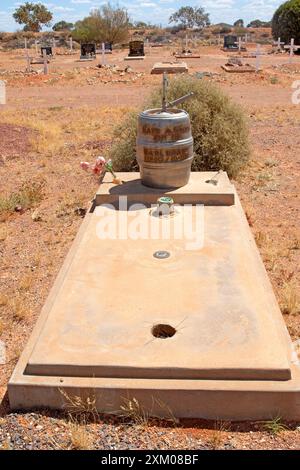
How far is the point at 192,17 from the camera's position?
107000mm

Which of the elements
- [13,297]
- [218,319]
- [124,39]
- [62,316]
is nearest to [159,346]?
[218,319]

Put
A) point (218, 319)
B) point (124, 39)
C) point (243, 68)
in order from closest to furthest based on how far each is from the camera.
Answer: point (218, 319)
point (243, 68)
point (124, 39)

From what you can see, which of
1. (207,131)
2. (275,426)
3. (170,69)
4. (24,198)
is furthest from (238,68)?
(275,426)

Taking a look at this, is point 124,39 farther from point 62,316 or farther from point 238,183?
point 62,316

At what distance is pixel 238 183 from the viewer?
9.36m

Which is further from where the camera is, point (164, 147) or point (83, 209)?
point (83, 209)

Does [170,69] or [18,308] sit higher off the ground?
[170,69]

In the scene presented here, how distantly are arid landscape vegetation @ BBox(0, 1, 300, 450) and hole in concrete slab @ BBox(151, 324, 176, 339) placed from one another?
2.12ft

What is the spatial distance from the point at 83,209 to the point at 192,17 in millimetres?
108952

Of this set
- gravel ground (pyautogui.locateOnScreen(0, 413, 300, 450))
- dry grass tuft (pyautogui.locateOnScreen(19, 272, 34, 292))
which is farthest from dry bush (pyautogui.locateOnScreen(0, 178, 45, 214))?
gravel ground (pyautogui.locateOnScreen(0, 413, 300, 450))

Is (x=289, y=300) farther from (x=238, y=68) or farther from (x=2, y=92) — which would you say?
(x=238, y=68)

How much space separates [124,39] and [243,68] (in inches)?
938

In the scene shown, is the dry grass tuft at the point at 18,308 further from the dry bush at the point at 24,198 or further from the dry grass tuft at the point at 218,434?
the dry bush at the point at 24,198

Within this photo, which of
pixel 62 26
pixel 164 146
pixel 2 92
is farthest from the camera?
pixel 62 26
